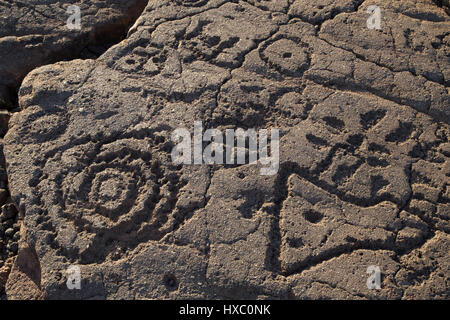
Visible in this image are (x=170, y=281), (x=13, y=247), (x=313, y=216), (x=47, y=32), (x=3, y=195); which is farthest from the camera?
(x=47, y=32)

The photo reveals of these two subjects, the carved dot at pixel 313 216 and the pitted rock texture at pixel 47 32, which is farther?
the pitted rock texture at pixel 47 32

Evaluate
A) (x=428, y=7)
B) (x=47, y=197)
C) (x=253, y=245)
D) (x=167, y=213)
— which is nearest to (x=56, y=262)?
(x=47, y=197)

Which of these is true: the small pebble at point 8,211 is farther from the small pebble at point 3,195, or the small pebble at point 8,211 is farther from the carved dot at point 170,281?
the carved dot at point 170,281

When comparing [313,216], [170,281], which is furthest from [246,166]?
[170,281]

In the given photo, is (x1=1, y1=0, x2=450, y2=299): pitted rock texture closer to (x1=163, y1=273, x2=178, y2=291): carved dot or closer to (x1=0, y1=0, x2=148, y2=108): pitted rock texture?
(x1=163, y1=273, x2=178, y2=291): carved dot

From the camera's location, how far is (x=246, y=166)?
205 centimetres

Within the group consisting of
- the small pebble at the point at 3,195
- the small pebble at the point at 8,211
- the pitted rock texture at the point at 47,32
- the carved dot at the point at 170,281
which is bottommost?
the carved dot at the point at 170,281

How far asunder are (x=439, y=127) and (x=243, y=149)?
93 cm

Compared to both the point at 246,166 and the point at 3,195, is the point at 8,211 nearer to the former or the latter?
the point at 3,195

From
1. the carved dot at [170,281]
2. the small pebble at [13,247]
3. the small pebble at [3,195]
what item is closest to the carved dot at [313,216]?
the carved dot at [170,281]

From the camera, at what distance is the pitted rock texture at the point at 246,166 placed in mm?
1872

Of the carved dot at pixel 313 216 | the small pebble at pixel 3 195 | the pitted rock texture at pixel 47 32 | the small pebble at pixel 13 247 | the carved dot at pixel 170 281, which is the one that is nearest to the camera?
the carved dot at pixel 170 281

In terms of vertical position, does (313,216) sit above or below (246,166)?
below

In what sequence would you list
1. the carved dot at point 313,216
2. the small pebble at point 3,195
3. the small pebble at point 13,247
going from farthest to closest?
the small pebble at point 3,195 → the small pebble at point 13,247 → the carved dot at point 313,216
